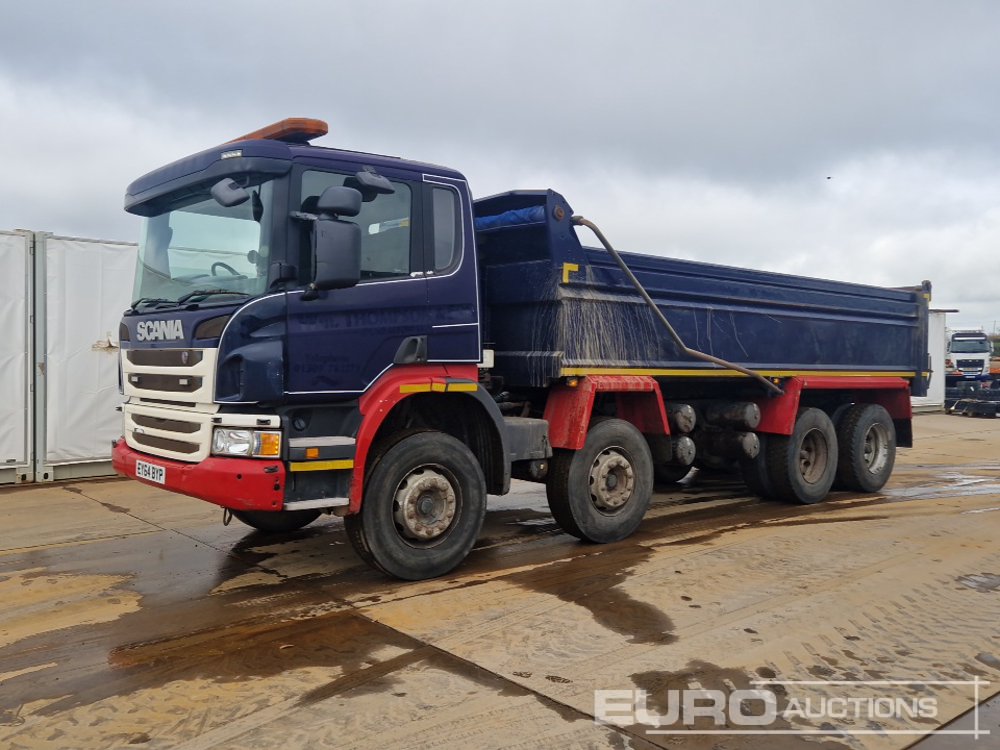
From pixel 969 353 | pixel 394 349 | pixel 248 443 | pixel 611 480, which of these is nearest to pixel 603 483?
pixel 611 480

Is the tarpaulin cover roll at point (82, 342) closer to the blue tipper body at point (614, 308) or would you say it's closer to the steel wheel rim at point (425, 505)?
the blue tipper body at point (614, 308)

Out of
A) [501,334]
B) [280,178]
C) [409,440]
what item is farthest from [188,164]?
[501,334]

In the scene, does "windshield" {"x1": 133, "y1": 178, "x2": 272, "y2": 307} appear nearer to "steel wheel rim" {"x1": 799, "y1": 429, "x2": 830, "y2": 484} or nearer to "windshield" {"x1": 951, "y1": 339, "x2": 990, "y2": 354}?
"steel wheel rim" {"x1": 799, "y1": 429, "x2": 830, "y2": 484}

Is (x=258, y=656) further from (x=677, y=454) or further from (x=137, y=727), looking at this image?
(x=677, y=454)

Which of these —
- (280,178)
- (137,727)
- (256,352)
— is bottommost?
(137,727)

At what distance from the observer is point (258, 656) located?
13.6 ft

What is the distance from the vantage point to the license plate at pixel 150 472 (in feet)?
16.7

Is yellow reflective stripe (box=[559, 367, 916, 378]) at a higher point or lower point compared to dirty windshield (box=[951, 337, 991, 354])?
lower

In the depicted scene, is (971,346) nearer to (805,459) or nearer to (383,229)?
(805,459)

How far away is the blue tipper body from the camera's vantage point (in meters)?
6.36

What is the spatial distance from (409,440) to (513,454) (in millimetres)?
1046

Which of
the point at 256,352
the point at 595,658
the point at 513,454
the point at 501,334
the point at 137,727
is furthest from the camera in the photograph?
the point at 501,334

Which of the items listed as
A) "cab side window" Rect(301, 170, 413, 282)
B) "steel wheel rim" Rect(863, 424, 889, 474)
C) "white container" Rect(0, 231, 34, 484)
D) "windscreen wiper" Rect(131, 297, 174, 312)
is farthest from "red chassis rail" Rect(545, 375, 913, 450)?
"white container" Rect(0, 231, 34, 484)

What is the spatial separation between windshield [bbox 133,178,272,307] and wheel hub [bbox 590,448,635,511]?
3133mm
